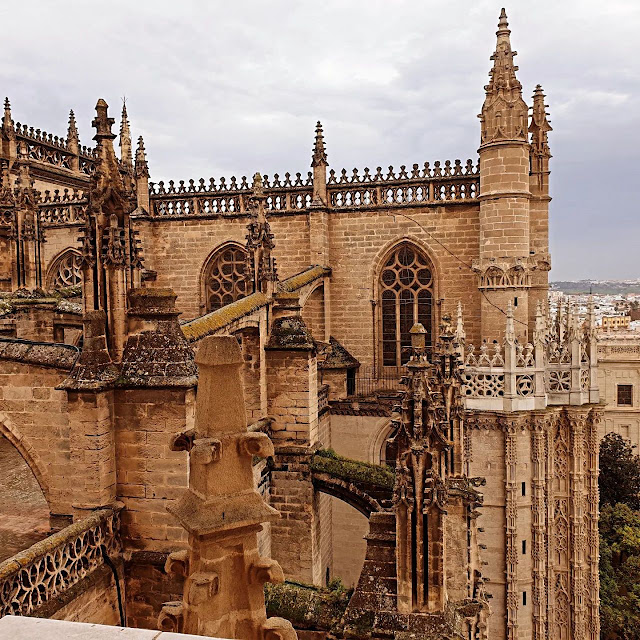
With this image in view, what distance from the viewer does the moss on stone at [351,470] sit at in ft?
40.8

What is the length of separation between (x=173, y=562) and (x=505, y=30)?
16.7 metres

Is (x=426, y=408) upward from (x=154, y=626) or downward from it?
upward

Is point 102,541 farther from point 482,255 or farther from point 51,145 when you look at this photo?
point 51,145

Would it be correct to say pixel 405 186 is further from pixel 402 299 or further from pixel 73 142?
pixel 73 142

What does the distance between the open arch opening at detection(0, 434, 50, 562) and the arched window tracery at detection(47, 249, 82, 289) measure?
10.7 m

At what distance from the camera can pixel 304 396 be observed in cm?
1348

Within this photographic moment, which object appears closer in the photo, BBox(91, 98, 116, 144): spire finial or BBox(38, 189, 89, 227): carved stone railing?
BBox(91, 98, 116, 144): spire finial

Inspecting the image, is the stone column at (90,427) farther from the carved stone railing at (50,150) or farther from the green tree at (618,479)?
the green tree at (618,479)

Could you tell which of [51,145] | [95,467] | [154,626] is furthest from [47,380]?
[51,145]

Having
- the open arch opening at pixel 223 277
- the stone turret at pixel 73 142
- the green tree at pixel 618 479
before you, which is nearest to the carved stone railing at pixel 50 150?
the stone turret at pixel 73 142

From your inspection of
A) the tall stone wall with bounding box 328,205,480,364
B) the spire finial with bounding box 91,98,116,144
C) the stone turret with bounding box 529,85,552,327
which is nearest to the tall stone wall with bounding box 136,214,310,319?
the tall stone wall with bounding box 328,205,480,364

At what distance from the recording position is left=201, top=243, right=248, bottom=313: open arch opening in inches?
790

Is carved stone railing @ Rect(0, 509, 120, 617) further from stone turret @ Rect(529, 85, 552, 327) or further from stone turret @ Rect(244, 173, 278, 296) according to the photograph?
stone turret @ Rect(529, 85, 552, 327)

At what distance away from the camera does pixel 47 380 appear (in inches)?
325
